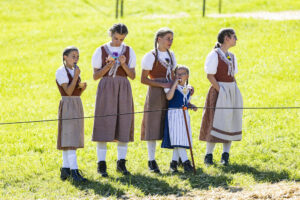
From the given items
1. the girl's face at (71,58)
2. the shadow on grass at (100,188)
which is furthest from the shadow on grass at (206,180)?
the girl's face at (71,58)

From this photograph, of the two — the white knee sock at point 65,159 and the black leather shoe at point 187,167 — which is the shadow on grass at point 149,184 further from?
the white knee sock at point 65,159

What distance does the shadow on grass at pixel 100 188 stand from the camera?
6629mm

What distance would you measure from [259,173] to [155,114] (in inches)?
69.0

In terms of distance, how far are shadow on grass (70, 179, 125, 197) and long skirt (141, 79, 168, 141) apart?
1.06 meters

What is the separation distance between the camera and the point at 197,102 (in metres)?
12.7

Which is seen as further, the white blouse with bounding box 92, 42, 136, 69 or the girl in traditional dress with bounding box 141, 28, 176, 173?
the girl in traditional dress with bounding box 141, 28, 176, 173

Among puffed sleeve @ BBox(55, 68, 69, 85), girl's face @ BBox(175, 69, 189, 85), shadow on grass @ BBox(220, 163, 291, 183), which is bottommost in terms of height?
shadow on grass @ BBox(220, 163, 291, 183)

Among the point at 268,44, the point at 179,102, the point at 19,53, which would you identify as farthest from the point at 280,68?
the point at 19,53

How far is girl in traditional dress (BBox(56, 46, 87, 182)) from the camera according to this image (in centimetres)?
712

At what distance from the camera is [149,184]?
7.00m

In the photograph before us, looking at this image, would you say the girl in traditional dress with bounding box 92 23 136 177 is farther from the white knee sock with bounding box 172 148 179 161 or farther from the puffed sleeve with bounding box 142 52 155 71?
the white knee sock with bounding box 172 148 179 161

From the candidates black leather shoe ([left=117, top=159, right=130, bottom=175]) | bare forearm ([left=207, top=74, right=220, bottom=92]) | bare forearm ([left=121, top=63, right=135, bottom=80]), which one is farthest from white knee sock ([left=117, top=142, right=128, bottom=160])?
bare forearm ([left=207, top=74, right=220, bottom=92])

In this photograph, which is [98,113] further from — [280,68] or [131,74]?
[280,68]

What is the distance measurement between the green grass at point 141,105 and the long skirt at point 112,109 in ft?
1.99
